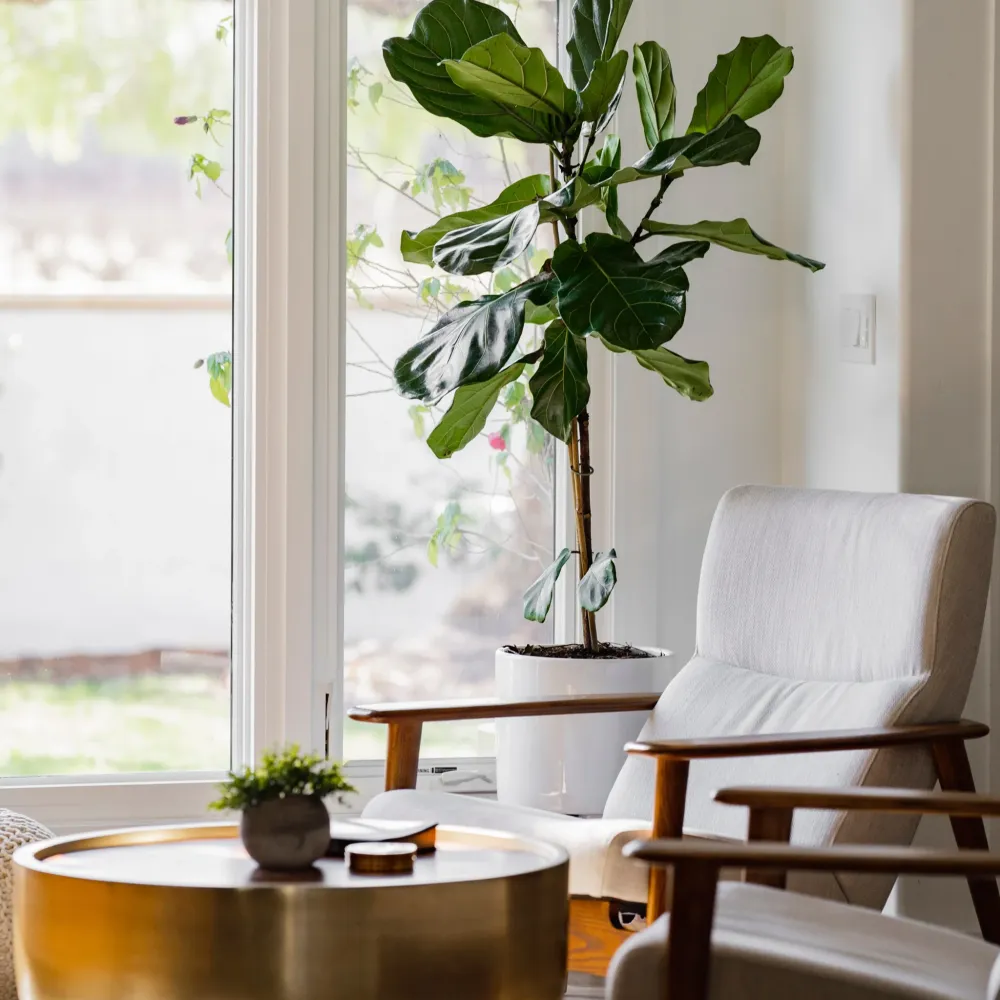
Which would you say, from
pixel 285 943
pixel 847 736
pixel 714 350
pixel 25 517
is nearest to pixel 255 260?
pixel 25 517

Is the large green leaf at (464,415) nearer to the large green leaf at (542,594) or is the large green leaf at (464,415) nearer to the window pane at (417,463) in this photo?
the large green leaf at (542,594)

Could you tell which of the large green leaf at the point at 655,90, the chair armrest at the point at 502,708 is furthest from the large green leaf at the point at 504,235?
the chair armrest at the point at 502,708

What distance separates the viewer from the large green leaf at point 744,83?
112 inches

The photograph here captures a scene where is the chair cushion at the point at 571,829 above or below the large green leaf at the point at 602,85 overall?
below

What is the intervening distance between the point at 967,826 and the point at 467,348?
1174mm

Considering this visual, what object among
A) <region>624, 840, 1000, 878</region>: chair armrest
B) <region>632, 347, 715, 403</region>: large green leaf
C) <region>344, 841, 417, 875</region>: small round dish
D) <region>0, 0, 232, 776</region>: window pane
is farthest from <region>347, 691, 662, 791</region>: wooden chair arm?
<region>624, 840, 1000, 878</region>: chair armrest

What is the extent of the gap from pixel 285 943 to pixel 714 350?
2.09m

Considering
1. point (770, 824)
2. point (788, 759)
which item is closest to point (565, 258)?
point (788, 759)

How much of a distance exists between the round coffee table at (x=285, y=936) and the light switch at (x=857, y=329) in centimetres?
153

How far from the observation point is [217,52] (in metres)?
3.38

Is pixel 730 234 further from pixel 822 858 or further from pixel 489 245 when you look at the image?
pixel 822 858

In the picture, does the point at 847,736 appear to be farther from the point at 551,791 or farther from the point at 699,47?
the point at 699,47

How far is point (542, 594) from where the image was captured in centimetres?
305

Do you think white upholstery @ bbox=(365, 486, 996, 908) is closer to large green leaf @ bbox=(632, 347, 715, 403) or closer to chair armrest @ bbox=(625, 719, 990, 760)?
chair armrest @ bbox=(625, 719, 990, 760)
